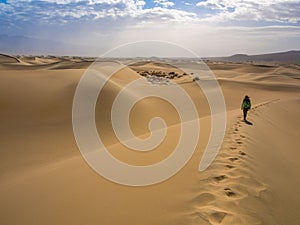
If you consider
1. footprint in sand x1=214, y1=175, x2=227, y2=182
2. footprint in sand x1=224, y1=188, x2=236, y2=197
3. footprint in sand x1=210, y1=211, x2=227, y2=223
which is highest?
footprint in sand x1=210, y1=211, x2=227, y2=223

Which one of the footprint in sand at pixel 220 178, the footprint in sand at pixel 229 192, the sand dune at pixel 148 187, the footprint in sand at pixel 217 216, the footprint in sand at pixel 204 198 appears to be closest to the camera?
the footprint in sand at pixel 217 216

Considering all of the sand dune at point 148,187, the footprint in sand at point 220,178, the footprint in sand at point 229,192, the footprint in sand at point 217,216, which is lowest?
the sand dune at point 148,187

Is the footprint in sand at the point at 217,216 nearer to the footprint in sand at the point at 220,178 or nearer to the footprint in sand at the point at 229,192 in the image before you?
the footprint in sand at the point at 229,192

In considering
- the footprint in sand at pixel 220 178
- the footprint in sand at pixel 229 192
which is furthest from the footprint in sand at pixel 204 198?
the footprint in sand at pixel 220 178

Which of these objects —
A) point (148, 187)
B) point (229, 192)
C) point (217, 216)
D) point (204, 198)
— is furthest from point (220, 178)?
point (217, 216)

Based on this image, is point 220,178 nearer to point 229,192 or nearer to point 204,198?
point 229,192

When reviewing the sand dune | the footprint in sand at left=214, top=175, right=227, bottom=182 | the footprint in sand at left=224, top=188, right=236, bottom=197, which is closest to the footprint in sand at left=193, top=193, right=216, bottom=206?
the sand dune

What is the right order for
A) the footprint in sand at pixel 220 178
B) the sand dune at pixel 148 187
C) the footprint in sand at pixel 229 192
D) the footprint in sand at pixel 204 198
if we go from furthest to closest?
the footprint in sand at pixel 220 178 → the footprint in sand at pixel 229 192 → the footprint in sand at pixel 204 198 → the sand dune at pixel 148 187

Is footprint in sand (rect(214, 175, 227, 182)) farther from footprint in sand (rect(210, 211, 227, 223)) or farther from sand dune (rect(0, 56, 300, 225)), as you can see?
footprint in sand (rect(210, 211, 227, 223))

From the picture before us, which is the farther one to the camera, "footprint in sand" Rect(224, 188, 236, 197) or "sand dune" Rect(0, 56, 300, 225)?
"footprint in sand" Rect(224, 188, 236, 197)

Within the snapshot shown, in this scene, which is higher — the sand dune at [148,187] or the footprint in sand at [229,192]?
the footprint in sand at [229,192]

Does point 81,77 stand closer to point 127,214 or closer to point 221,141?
point 221,141

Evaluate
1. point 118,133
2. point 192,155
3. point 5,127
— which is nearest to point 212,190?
point 192,155

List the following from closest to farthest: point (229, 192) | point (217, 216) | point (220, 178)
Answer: point (217, 216), point (229, 192), point (220, 178)
